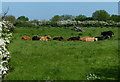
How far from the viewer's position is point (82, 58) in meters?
23.4

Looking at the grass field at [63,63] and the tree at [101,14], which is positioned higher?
the tree at [101,14]

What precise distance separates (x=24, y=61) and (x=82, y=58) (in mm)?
5059

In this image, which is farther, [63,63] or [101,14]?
[101,14]

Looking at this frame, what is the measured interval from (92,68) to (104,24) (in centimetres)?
4374

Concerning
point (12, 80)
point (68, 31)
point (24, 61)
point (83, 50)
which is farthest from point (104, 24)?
point (12, 80)

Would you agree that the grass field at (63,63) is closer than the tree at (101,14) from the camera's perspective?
Yes

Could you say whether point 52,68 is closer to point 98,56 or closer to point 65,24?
point 98,56

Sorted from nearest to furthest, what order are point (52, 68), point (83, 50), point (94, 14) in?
point (52, 68) → point (83, 50) → point (94, 14)

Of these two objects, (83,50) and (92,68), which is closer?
(92,68)

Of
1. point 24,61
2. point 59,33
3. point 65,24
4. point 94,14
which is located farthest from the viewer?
point 94,14

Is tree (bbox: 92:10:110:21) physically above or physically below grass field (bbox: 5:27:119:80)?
above

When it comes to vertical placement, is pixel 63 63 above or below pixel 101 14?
below

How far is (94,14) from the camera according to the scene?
12075cm

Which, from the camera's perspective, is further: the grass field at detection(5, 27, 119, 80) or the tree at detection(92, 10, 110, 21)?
the tree at detection(92, 10, 110, 21)
